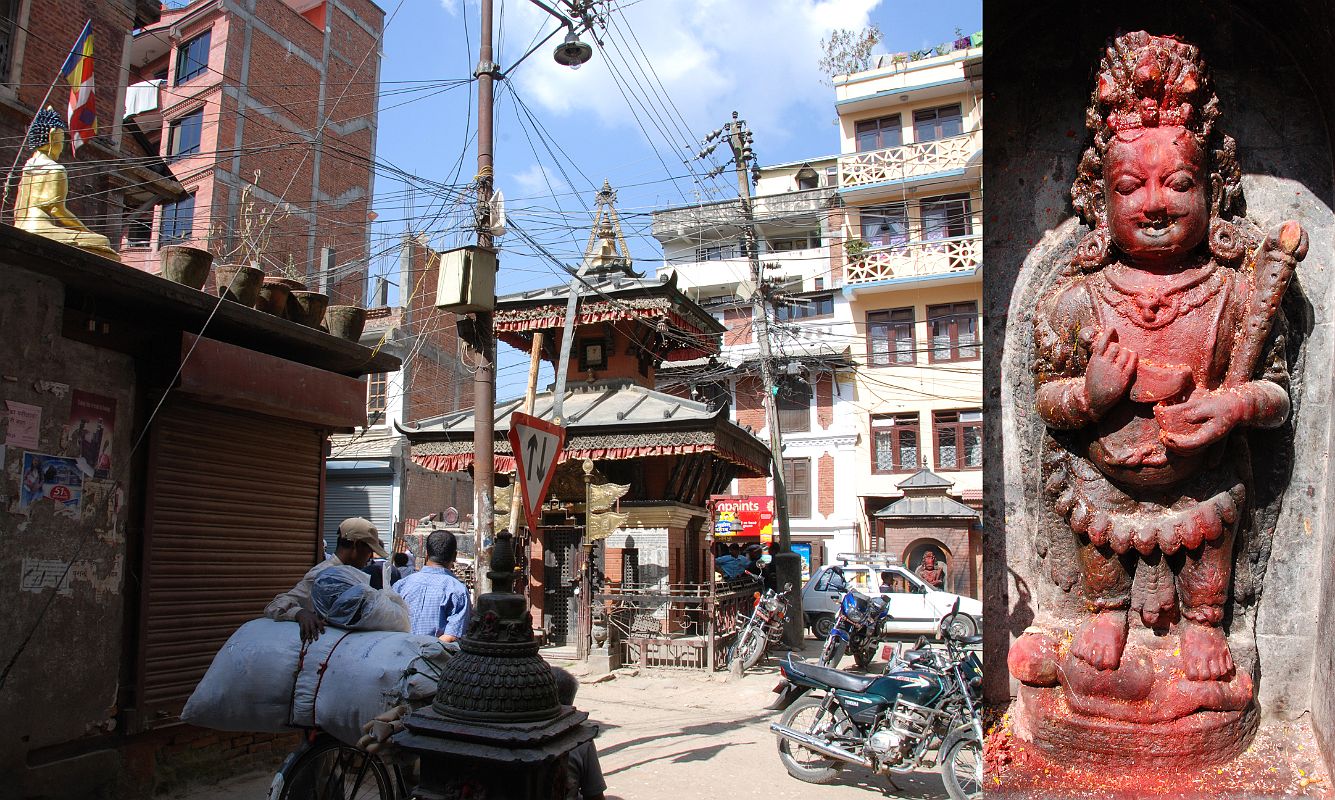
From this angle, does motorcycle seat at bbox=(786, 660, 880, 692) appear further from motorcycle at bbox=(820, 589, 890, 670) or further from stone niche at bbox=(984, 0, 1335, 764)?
stone niche at bbox=(984, 0, 1335, 764)

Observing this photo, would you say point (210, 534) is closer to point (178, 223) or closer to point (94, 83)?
point (94, 83)

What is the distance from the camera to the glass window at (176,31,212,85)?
2700 centimetres

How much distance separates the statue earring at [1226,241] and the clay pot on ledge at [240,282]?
Answer: 7149 mm

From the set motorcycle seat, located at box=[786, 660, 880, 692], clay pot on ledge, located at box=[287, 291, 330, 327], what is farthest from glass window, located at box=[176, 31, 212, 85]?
motorcycle seat, located at box=[786, 660, 880, 692]

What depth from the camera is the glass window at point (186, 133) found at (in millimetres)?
27484

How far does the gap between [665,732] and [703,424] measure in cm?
624

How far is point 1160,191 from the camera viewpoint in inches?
98.5

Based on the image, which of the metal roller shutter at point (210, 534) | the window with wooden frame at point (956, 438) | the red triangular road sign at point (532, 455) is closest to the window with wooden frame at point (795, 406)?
the window with wooden frame at point (956, 438)

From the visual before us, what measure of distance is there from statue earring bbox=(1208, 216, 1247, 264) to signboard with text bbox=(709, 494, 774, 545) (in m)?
27.4

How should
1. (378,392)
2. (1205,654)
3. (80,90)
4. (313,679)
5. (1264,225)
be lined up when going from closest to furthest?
(1205,654)
(1264,225)
(313,679)
(80,90)
(378,392)

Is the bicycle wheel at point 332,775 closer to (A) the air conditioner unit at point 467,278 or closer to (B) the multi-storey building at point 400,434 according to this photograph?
(A) the air conditioner unit at point 467,278

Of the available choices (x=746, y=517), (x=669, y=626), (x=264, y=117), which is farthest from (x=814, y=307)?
(x=264, y=117)

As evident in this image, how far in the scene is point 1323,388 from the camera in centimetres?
263

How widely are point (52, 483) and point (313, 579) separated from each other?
8.61 feet
